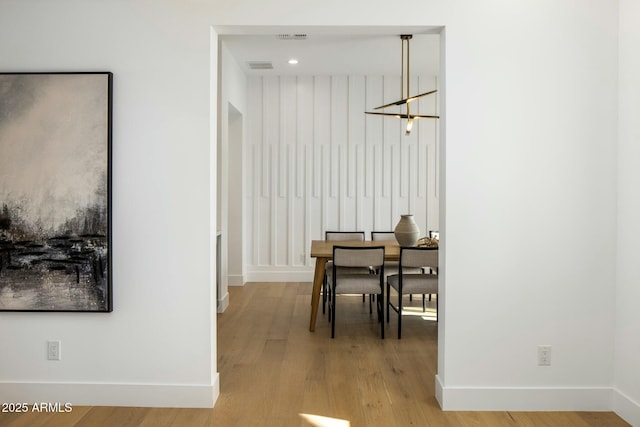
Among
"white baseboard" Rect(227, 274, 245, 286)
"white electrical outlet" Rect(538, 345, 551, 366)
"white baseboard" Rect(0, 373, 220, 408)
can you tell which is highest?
"white electrical outlet" Rect(538, 345, 551, 366)

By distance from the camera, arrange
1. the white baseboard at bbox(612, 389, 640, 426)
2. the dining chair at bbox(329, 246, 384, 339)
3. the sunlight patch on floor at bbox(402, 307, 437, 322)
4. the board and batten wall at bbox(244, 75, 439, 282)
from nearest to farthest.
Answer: the white baseboard at bbox(612, 389, 640, 426) → the dining chair at bbox(329, 246, 384, 339) → the sunlight patch on floor at bbox(402, 307, 437, 322) → the board and batten wall at bbox(244, 75, 439, 282)

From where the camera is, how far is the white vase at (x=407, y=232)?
16.4ft

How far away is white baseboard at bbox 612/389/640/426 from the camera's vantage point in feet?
9.07

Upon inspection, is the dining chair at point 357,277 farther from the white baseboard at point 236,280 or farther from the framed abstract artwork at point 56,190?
the white baseboard at point 236,280

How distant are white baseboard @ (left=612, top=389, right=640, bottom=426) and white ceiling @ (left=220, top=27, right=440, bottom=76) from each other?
Result: 346 cm

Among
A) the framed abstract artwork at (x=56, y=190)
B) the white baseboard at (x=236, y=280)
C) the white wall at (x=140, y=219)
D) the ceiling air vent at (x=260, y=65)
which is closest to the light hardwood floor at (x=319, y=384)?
the white wall at (x=140, y=219)

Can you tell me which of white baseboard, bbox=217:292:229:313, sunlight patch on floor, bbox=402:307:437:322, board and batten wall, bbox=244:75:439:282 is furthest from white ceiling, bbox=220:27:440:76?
sunlight patch on floor, bbox=402:307:437:322

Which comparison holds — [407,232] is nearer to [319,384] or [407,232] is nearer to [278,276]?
[319,384]

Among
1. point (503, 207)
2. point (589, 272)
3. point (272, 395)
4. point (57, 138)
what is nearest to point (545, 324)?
point (589, 272)

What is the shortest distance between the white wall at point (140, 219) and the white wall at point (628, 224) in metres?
2.33

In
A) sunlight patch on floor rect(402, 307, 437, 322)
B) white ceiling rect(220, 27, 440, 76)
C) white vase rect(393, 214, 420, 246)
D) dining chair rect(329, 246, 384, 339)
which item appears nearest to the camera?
dining chair rect(329, 246, 384, 339)

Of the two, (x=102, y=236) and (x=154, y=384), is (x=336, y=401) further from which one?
(x=102, y=236)

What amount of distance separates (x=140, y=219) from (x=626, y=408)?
293 cm

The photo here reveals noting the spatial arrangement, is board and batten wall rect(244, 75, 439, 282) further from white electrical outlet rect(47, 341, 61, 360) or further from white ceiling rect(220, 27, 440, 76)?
white electrical outlet rect(47, 341, 61, 360)
